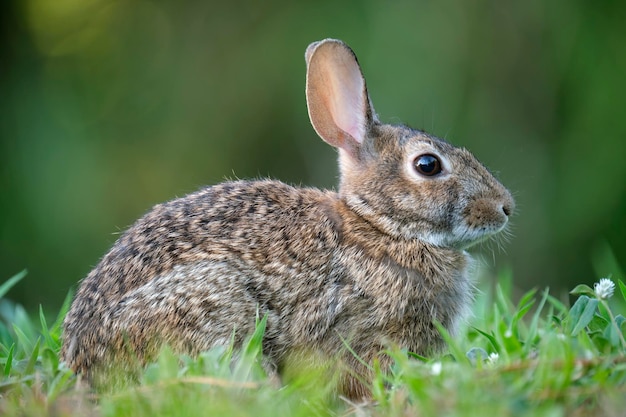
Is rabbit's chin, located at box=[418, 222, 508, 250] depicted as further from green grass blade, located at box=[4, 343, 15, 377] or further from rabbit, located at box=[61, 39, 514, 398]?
green grass blade, located at box=[4, 343, 15, 377]

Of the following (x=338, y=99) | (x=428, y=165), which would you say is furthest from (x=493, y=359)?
(x=338, y=99)

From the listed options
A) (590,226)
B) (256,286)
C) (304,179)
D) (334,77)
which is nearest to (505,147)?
(590,226)

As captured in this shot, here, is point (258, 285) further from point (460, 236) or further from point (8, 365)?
point (8, 365)

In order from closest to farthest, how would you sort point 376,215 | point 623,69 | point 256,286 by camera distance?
point 256,286 < point 376,215 < point 623,69

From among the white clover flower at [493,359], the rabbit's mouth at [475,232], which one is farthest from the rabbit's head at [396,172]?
the white clover flower at [493,359]

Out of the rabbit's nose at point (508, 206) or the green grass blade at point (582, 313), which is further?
the rabbit's nose at point (508, 206)

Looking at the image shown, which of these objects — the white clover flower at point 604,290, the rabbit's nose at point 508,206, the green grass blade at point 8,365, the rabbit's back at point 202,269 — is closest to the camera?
the white clover flower at point 604,290

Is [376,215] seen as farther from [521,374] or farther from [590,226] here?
[590,226]

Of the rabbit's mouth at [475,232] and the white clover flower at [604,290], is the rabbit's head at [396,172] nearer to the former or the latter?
the rabbit's mouth at [475,232]

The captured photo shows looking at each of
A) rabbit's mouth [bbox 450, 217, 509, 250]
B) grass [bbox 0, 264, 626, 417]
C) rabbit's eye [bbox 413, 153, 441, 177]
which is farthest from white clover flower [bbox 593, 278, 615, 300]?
rabbit's eye [bbox 413, 153, 441, 177]
